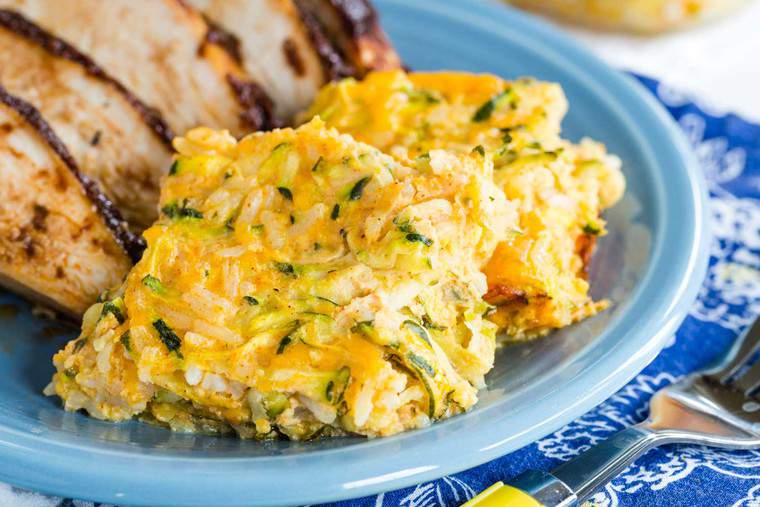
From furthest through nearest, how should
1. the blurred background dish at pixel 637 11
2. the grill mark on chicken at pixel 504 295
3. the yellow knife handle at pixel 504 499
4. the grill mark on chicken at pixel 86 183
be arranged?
the blurred background dish at pixel 637 11, the grill mark on chicken at pixel 86 183, the grill mark on chicken at pixel 504 295, the yellow knife handle at pixel 504 499

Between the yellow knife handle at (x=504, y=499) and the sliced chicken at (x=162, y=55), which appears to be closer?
the yellow knife handle at (x=504, y=499)

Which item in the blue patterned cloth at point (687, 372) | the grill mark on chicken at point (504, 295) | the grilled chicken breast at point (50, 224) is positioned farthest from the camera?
the grilled chicken breast at point (50, 224)

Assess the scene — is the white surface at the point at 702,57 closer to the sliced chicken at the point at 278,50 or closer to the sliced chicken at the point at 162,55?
the sliced chicken at the point at 278,50

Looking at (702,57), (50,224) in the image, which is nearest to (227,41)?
(50,224)

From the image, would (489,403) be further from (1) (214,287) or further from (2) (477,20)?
(2) (477,20)

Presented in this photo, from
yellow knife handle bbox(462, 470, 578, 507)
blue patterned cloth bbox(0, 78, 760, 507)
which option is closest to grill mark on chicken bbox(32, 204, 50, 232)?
blue patterned cloth bbox(0, 78, 760, 507)

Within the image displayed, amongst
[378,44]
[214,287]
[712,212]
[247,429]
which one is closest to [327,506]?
[247,429]

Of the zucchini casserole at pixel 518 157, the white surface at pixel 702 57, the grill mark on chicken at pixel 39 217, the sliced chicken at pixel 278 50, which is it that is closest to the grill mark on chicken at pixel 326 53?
the sliced chicken at pixel 278 50
